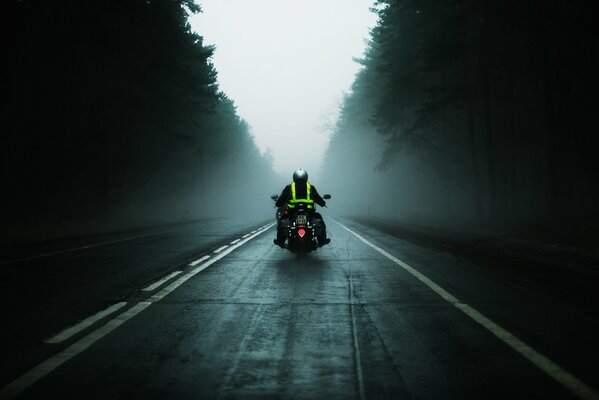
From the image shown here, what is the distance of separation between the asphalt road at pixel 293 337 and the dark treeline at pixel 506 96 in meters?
14.7

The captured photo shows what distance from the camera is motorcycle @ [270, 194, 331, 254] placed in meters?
14.3

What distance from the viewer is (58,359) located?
5031mm

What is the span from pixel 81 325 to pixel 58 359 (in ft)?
4.70

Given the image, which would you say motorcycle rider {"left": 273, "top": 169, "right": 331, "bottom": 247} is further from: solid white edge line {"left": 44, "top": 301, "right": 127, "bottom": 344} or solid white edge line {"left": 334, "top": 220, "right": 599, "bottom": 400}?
solid white edge line {"left": 44, "top": 301, "right": 127, "bottom": 344}

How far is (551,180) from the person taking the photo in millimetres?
23047

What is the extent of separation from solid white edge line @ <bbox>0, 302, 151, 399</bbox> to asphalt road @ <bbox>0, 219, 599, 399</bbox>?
0.02m

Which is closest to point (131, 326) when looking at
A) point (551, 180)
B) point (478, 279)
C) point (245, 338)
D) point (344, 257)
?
point (245, 338)

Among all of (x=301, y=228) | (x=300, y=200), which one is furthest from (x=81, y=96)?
(x=301, y=228)

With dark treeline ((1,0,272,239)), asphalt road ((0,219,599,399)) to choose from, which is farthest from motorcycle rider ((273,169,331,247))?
dark treeline ((1,0,272,239))

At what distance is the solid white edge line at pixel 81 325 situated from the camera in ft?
18.9

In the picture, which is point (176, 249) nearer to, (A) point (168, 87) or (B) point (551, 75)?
(B) point (551, 75)

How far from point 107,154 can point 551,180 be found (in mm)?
24228

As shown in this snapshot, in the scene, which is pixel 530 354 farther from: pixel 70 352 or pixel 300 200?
pixel 300 200

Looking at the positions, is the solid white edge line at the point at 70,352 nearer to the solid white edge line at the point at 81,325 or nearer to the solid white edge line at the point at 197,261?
the solid white edge line at the point at 81,325
